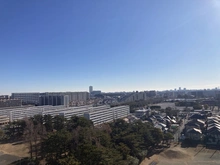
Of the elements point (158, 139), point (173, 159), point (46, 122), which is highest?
point (46, 122)

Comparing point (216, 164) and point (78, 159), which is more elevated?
point (78, 159)

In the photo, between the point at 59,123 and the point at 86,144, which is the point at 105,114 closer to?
the point at 59,123

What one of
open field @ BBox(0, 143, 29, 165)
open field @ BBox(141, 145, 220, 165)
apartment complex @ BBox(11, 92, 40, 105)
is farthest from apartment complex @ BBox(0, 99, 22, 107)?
open field @ BBox(141, 145, 220, 165)

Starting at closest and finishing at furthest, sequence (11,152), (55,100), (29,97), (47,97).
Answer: (11,152) → (55,100) → (47,97) → (29,97)

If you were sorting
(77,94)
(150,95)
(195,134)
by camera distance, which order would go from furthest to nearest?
(150,95) < (77,94) < (195,134)

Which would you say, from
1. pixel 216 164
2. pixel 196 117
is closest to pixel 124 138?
pixel 216 164

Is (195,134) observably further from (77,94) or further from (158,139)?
(77,94)

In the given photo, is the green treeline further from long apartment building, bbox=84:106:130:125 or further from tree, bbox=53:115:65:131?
long apartment building, bbox=84:106:130:125

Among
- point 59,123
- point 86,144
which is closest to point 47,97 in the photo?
point 59,123
